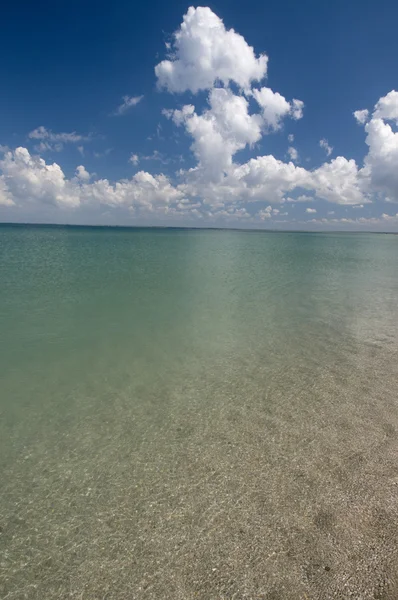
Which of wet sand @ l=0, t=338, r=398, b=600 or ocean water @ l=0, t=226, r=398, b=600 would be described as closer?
wet sand @ l=0, t=338, r=398, b=600

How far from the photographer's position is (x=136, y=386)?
9977 millimetres

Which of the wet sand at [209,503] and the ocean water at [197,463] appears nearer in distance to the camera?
the wet sand at [209,503]

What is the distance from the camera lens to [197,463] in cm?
665

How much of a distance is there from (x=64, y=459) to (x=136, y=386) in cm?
338

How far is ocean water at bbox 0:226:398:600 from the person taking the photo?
455cm

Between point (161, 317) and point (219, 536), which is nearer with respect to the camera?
point (219, 536)

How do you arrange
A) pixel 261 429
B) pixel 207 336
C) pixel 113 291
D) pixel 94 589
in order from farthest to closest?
pixel 113 291 < pixel 207 336 < pixel 261 429 < pixel 94 589

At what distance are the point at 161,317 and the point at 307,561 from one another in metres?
13.7

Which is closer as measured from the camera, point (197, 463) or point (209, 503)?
point (209, 503)

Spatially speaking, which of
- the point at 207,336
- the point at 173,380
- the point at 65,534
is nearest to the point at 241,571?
the point at 65,534

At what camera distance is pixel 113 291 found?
24.5m

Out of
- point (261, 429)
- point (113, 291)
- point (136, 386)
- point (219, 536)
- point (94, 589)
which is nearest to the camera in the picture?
point (94, 589)

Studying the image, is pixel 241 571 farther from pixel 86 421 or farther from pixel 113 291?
pixel 113 291

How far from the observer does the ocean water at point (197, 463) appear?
4.55 m
